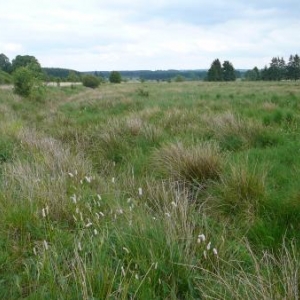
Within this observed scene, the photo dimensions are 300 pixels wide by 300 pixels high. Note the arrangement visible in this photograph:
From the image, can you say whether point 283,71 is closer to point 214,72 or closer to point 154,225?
point 214,72

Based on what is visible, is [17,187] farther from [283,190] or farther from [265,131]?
[265,131]

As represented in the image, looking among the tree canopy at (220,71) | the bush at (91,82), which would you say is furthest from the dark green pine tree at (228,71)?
the bush at (91,82)

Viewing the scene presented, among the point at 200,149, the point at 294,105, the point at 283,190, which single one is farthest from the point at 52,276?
the point at 294,105

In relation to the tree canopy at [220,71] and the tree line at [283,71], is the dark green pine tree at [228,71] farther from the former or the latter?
the tree line at [283,71]

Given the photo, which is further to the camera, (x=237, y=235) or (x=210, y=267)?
(x=237, y=235)

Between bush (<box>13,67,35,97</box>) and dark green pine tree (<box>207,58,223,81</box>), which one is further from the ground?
dark green pine tree (<box>207,58,223,81</box>)

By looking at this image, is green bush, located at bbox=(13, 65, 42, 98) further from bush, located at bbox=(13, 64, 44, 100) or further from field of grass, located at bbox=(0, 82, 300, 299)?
field of grass, located at bbox=(0, 82, 300, 299)

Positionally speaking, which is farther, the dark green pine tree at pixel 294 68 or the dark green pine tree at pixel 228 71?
the dark green pine tree at pixel 228 71

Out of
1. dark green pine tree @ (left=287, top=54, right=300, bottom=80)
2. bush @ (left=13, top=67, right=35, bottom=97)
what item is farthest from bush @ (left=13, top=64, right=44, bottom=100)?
dark green pine tree @ (left=287, top=54, right=300, bottom=80)

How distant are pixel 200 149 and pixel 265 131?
2514 mm

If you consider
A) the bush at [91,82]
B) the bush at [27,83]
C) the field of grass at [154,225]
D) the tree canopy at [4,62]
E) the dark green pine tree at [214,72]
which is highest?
the tree canopy at [4,62]

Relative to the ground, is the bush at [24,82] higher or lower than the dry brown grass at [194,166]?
higher

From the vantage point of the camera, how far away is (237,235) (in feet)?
11.3

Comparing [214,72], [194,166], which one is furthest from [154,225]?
[214,72]
